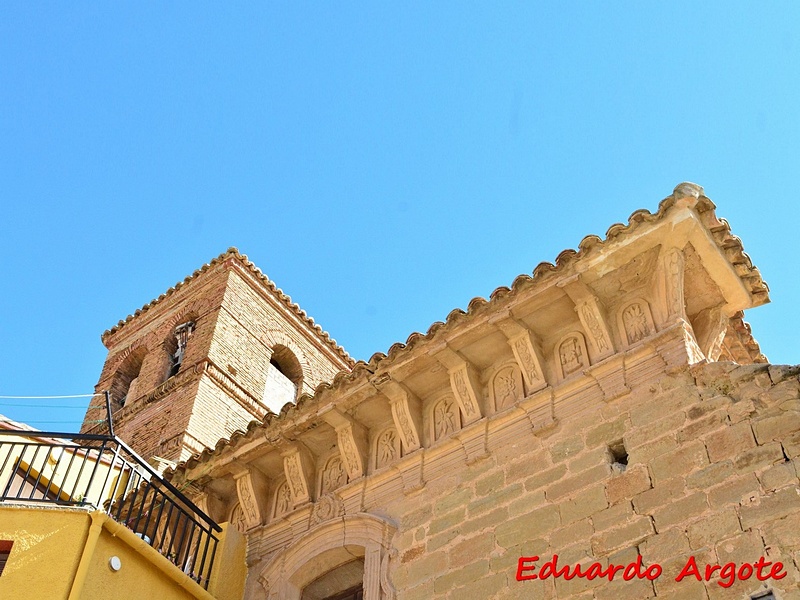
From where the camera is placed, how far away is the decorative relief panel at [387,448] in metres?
8.09

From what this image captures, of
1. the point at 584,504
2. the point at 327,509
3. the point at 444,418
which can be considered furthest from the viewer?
the point at 327,509

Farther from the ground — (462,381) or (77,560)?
(462,381)

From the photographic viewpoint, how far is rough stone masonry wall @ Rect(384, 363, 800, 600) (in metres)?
5.50

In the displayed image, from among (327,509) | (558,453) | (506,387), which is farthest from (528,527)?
(327,509)

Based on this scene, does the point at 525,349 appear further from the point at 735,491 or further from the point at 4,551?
the point at 4,551

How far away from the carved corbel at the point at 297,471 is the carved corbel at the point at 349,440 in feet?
1.33

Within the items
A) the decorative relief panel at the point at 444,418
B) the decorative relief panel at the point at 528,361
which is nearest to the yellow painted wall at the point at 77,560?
the decorative relief panel at the point at 444,418

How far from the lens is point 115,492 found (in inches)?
320

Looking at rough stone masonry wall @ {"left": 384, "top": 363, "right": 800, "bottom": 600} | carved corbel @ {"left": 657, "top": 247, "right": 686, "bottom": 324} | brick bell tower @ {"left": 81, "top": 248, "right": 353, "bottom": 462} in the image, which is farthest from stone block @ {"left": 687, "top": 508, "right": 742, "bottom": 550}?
brick bell tower @ {"left": 81, "top": 248, "right": 353, "bottom": 462}

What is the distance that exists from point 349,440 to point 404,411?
646 mm

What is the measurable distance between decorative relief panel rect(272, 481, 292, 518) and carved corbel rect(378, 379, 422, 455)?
4.49 feet

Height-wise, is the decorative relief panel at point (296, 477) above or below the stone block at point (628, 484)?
above

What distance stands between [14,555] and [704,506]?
4793mm

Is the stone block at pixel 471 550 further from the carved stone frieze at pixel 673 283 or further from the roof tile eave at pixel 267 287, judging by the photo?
the roof tile eave at pixel 267 287
